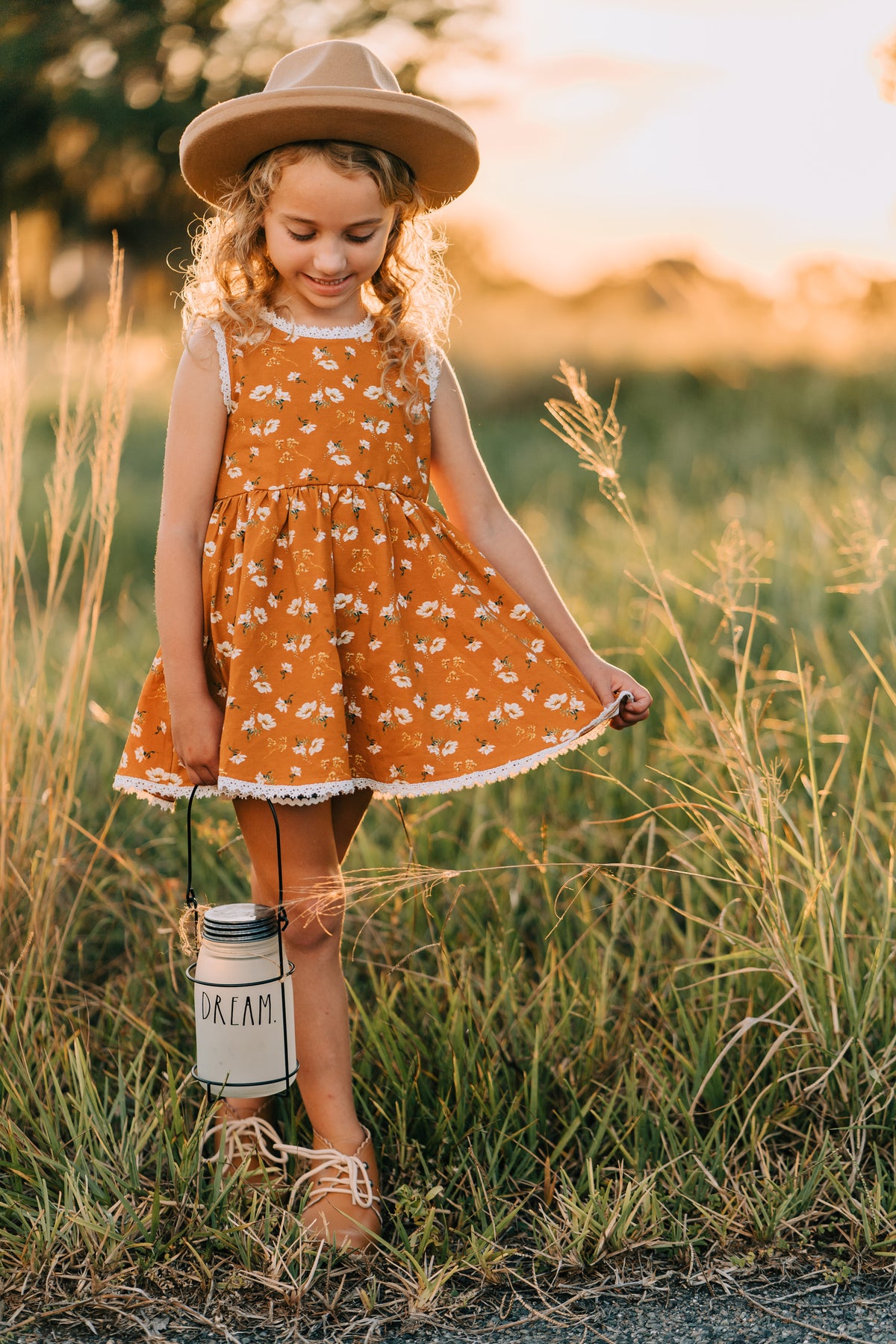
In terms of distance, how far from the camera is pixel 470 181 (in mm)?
2088

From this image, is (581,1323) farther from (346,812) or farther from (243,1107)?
(346,812)

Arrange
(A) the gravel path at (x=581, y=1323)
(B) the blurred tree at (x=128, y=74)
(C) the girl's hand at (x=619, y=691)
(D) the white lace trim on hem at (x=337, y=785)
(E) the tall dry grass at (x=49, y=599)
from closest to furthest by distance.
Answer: (A) the gravel path at (x=581, y=1323) → (D) the white lace trim on hem at (x=337, y=785) → (C) the girl's hand at (x=619, y=691) → (E) the tall dry grass at (x=49, y=599) → (B) the blurred tree at (x=128, y=74)

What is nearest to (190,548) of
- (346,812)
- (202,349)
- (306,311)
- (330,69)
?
(202,349)

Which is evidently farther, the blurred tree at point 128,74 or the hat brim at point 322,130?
the blurred tree at point 128,74

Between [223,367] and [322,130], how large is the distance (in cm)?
39

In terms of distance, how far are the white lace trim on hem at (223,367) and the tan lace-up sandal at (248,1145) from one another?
1.14 metres

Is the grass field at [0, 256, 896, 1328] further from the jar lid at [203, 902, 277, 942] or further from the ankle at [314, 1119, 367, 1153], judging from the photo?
the jar lid at [203, 902, 277, 942]

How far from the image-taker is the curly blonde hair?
1.88 meters

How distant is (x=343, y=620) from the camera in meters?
1.89

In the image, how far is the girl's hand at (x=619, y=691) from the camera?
2006 mm

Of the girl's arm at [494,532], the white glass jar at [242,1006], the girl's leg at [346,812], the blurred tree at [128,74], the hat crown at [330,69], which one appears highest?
the blurred tree at [128,74]

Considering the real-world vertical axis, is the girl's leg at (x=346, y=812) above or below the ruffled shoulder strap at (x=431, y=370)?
below

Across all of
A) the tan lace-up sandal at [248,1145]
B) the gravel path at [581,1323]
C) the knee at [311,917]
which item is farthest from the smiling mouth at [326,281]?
the gravel path at [581,1323]

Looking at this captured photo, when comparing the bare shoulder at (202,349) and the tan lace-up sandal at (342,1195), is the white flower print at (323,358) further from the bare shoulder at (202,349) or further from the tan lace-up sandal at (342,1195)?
the tan lace-up sandal at (342,1195)
